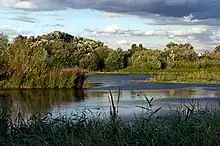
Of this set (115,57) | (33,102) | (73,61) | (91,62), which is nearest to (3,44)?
(33,102)

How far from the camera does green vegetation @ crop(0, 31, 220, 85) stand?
32.4 meters

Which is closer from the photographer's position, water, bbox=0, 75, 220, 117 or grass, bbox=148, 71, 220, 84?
water, bbox=0, 75, 220, 117

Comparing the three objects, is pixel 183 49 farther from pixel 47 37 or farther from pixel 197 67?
pixel 47 37

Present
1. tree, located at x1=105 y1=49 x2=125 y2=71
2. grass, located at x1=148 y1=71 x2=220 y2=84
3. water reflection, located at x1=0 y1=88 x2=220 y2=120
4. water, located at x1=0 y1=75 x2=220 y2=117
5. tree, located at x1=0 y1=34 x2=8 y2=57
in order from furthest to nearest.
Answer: tree, located at x1=105 y1=49 x2=125 y2=71 → grass, located at x1=148 y1=71 x2=220 y2=84 → tree, located at x1=0 y1=34 x2=8 y2=57 → water reflection, located at x1=0 y1=88 x2=220 y2=120 → water, located at x1=0 y1=75 x2=220 y2=117

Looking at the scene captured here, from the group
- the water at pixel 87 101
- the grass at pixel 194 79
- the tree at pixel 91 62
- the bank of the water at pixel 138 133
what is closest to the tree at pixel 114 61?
the tree at pixel 91 62

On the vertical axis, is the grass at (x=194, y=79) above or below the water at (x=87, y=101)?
above

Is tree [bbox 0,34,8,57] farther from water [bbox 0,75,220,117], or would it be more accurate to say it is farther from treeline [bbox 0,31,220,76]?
treeline [bbox 0,31,220,76]

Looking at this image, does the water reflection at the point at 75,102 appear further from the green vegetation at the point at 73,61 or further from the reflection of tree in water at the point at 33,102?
the green vegetation at the point at 73,61

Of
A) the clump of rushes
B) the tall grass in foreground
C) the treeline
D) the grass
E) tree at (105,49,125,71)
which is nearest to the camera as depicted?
the tall grass in foreground

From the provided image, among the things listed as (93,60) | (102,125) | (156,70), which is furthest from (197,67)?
(102,125)

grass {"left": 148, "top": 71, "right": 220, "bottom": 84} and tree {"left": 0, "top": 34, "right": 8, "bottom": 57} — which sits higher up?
tree {"left": 0, "top": 34, "right": 8, "bottom": 57}

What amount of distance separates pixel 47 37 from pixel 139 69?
1331cm

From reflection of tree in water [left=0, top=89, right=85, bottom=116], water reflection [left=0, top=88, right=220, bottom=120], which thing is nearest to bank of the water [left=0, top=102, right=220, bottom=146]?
water reflection [left=0, top=88, right=220, bottom=120]

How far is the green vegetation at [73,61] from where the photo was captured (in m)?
32.4
